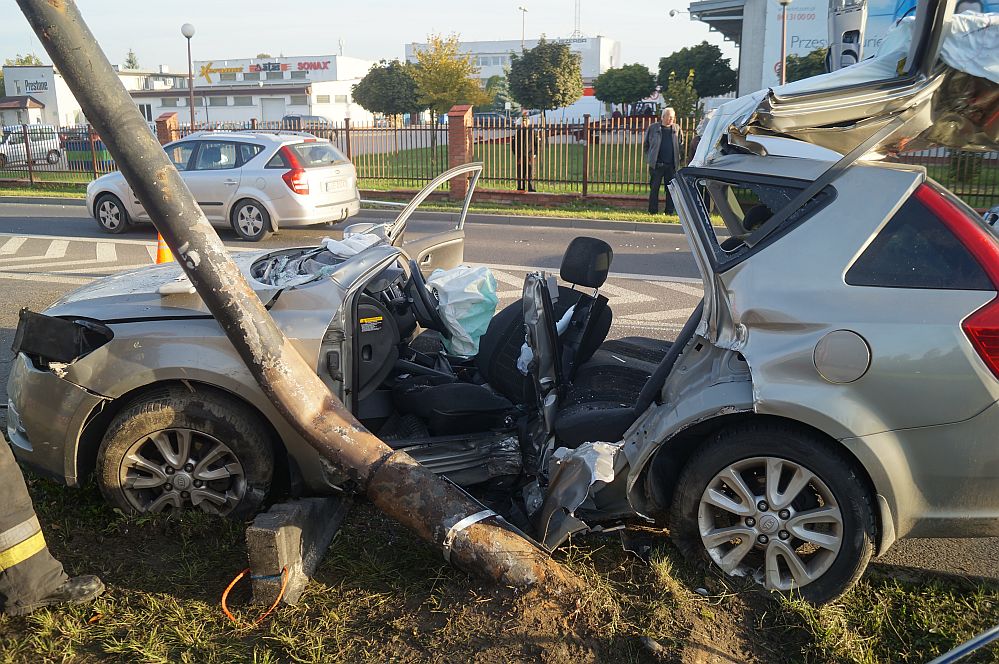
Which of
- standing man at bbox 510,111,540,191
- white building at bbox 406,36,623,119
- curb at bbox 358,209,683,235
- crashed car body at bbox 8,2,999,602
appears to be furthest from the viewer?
white building at bbox 406,36,623,119

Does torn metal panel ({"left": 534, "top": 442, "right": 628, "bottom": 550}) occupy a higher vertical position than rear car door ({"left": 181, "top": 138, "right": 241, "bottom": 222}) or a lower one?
lower

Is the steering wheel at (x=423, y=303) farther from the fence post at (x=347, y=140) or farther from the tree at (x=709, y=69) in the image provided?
the tree at (x=709, y=69)

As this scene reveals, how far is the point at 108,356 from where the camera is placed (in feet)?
11.6

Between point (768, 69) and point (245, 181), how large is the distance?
29897mm

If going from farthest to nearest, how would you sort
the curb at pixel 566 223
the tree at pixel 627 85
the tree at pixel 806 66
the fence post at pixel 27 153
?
the tree at pixel 627 85 < the tree at pixel 806 66 < the fence post at pixel 27 153 < the curb at pixel 566 223

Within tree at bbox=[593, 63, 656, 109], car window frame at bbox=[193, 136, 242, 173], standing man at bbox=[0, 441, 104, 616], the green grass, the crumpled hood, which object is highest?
tree at bbox=[593, 63, 656, 109]

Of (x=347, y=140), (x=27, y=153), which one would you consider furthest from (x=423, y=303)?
(x=27, y=153)

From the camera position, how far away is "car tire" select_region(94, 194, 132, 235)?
13.6 metres

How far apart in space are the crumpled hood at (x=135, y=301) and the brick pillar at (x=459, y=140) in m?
15.3

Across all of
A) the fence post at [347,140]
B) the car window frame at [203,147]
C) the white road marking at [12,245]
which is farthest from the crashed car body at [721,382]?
the fence post at [347,140]

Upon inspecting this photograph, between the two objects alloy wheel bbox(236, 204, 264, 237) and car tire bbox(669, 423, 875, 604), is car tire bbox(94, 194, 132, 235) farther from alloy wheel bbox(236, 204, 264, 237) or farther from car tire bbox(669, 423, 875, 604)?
car tire bbox(669, 423, 875, 604)

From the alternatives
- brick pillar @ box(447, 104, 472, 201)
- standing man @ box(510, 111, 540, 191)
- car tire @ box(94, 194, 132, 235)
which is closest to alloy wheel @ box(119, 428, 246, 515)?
car tire @ box(94, 194, 132, 235)

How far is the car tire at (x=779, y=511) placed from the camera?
2918mm

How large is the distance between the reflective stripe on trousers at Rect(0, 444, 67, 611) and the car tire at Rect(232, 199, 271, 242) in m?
10.4
